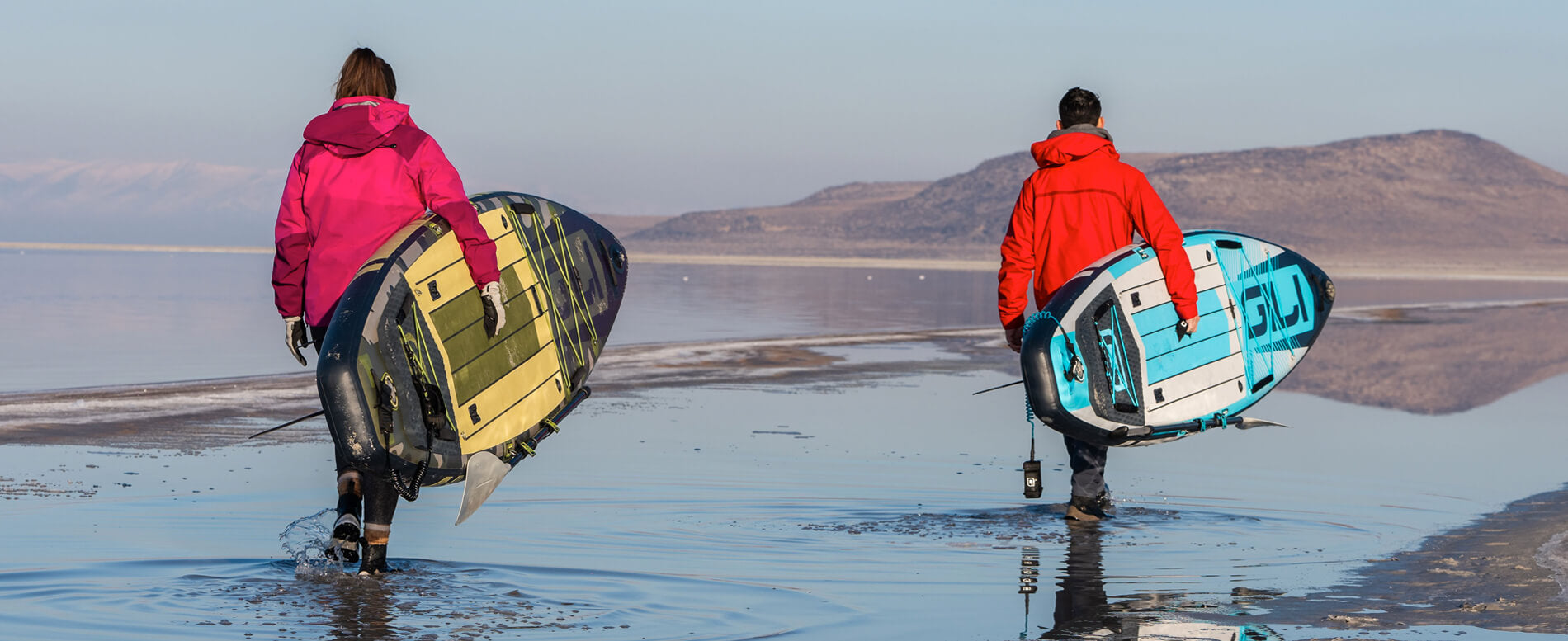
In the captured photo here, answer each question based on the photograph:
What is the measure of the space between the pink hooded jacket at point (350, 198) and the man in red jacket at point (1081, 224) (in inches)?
94.6

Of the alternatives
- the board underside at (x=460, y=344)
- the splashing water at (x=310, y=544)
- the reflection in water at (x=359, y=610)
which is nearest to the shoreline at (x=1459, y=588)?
the reflection in water at (x=359, y=610)

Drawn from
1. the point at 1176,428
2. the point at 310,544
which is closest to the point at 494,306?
the point at 310,544

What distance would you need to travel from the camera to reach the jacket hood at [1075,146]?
7.06m

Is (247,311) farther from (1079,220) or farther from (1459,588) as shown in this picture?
(1459,588)

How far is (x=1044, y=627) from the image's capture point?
5078 millimetres

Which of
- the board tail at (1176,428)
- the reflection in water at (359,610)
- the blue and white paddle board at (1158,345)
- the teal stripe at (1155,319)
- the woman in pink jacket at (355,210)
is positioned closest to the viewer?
the reflection in water at (359,610)

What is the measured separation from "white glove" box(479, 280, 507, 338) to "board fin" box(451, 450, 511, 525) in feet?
1.45

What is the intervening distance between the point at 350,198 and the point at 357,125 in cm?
25

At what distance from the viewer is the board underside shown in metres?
5.63

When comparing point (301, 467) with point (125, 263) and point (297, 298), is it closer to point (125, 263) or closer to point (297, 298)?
point (297, 298)

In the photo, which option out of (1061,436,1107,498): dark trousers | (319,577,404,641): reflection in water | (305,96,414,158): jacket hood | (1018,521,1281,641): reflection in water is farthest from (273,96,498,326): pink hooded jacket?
(1061,436,1107,498): dark trousers

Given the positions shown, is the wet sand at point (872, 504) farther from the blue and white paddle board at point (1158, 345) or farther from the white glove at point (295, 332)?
the white glove at point (295, 332)

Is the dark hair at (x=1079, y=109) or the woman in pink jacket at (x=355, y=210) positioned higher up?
the dark hair at (x=1079, y=109)

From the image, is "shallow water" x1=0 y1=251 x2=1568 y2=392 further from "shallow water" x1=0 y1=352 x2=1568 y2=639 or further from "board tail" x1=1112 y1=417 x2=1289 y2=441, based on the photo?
"board tail" x1=1112 y1=417 x2=1289 y2=441
